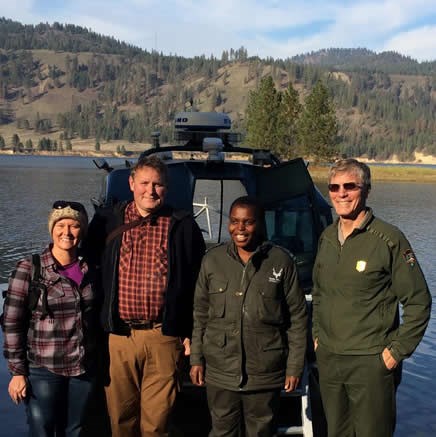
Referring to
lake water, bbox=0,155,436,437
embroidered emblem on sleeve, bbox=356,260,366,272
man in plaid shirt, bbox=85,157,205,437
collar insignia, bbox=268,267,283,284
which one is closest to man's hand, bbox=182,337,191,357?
man in plaid shirt, bbox=85,157,205,437

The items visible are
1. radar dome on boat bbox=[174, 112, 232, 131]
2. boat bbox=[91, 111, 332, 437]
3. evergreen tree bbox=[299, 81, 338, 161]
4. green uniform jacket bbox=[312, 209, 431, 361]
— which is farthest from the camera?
evergreen tree bbox=[299, 81, 338, 161]

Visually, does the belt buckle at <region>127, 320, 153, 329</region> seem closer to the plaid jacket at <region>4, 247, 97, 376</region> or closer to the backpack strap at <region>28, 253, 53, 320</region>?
the plaid jacket at <region>4, 247, 97, 376</region>

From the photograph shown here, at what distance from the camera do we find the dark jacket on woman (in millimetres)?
4223

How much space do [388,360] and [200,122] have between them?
656 centimetres

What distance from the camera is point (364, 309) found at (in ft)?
12.8

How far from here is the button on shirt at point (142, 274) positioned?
166 inches

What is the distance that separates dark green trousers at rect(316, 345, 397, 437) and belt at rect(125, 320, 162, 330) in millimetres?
1184

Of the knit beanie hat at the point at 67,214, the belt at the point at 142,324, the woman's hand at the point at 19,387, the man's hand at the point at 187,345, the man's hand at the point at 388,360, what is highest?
the knit beanie hat at the point at 67,214

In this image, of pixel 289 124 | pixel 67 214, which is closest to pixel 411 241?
pixel 67 214

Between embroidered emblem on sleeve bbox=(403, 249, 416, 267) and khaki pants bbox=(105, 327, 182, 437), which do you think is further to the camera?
khaki pants bbox=(105, 327, 182, 437)

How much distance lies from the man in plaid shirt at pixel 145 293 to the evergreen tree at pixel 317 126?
76423 mm

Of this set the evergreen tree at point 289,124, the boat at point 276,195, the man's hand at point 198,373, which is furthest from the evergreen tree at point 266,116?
the man's hand at point 198,373

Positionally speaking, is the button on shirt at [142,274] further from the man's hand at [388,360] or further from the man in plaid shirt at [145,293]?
the man's hand at [388,360]

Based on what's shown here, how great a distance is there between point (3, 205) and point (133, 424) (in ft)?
97.1
